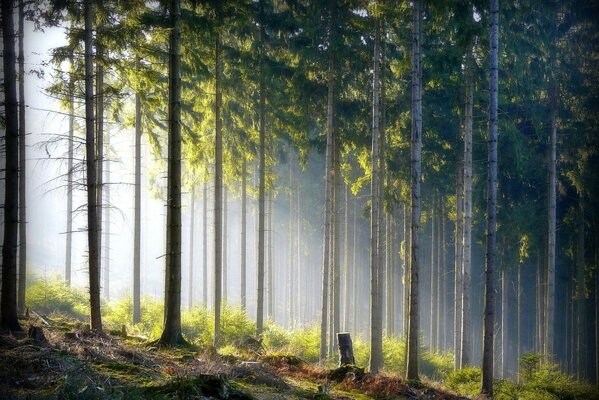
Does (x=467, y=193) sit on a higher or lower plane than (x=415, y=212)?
higher

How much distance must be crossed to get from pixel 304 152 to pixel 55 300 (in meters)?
13.9

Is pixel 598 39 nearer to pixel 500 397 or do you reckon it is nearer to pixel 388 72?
pixel 388 72

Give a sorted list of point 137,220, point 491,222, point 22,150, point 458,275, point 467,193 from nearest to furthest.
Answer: point 491,222 < point 22,150 < point 467,193 < point 458,275 < point 137,220

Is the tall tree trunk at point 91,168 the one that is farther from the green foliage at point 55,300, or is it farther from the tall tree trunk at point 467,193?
the tall tree trunk at point 467,193

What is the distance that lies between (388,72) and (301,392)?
40.5ft

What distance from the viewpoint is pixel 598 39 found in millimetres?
20766

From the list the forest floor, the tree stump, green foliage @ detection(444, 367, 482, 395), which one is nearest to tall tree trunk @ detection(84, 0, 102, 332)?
the forest floor

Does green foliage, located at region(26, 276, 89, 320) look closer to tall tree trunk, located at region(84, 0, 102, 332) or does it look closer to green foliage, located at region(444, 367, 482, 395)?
tall tree trunk, located at region(84, 0, 102, 332)

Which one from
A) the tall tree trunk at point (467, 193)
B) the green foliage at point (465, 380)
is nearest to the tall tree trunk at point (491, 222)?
the green foliage at point (465, 380)

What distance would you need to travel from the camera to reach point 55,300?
2211 cm

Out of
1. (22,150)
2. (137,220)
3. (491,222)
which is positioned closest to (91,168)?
(22,150)

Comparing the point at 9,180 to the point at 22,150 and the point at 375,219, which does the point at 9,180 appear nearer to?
the point at 22,150

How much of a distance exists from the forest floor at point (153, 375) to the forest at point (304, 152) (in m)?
0.05

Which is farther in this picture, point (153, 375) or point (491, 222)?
point (491, 222)
